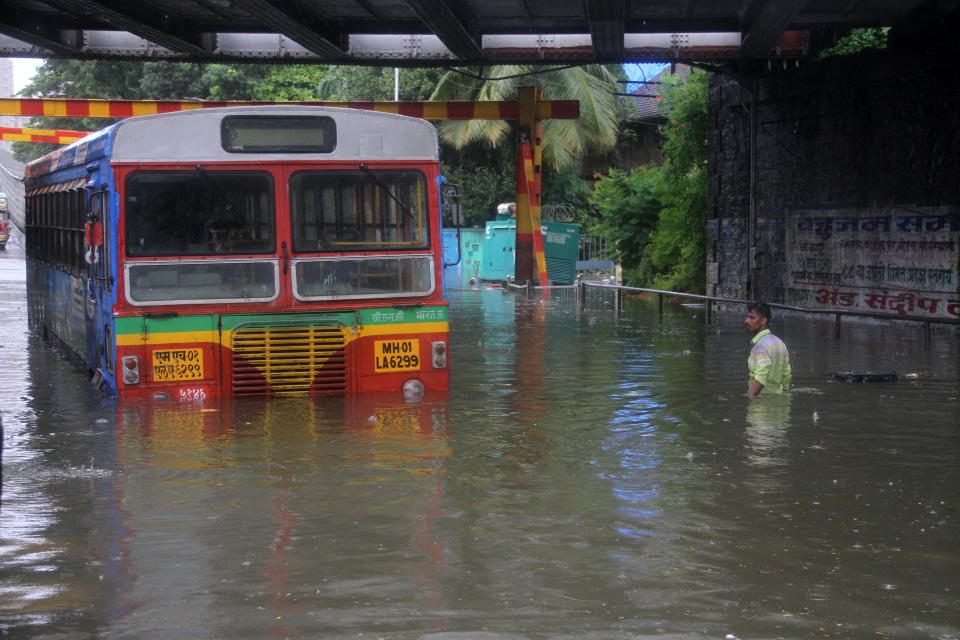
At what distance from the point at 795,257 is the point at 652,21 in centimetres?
606

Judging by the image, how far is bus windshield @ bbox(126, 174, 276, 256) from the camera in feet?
35.1

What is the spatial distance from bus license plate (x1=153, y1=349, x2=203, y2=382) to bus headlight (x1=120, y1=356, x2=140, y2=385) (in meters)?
0.15

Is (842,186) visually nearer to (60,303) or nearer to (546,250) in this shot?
(60,303)

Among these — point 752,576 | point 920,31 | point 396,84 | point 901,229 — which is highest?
point 396,84

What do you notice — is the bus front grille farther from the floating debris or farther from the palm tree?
the palm tree

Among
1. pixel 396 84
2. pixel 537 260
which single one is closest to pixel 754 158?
pixel 537 260

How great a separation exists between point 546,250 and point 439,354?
24666 mm

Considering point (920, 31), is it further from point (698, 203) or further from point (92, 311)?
point (92, 311)

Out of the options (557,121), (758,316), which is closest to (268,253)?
(758,316)

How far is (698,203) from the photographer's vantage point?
2866 cm

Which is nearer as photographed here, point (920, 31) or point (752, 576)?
point (752, 576)

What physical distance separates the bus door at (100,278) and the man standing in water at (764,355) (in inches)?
226

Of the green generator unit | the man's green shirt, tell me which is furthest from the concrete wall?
Answer: the green generator unit

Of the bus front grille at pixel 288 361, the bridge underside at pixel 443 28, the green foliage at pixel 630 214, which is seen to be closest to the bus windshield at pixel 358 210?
the bus front grille at pixel 288 361
